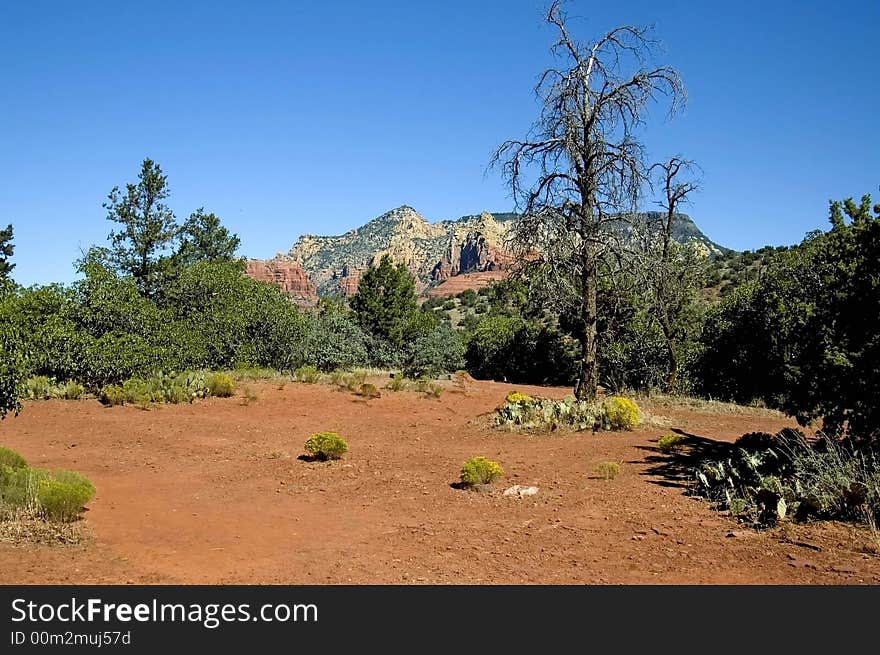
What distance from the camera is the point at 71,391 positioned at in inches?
758

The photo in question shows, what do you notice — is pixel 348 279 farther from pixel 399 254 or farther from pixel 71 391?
pixel 71 391

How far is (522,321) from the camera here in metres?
35.0

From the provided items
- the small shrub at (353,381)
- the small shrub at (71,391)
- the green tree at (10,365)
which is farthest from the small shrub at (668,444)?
the small shrub at (71,391)

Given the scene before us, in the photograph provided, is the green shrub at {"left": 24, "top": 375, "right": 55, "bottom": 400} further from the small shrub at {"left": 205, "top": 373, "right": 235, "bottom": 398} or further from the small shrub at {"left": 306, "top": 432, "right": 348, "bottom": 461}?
the small shrub at {"left": 306, "top": 432, "right": 348, "bottom": 461}

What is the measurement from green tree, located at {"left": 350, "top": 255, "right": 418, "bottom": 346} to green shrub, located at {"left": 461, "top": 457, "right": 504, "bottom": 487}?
23.1m

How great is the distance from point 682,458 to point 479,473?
12.8 ft

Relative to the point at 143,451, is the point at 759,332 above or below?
above

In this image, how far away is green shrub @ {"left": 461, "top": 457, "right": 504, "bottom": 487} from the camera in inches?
400

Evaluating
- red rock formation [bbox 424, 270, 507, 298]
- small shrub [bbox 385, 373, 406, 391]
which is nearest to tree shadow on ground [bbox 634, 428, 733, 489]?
small shrub [bbox 385, 373, 406, 391]

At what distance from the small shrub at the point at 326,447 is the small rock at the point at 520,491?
410 centimetres
